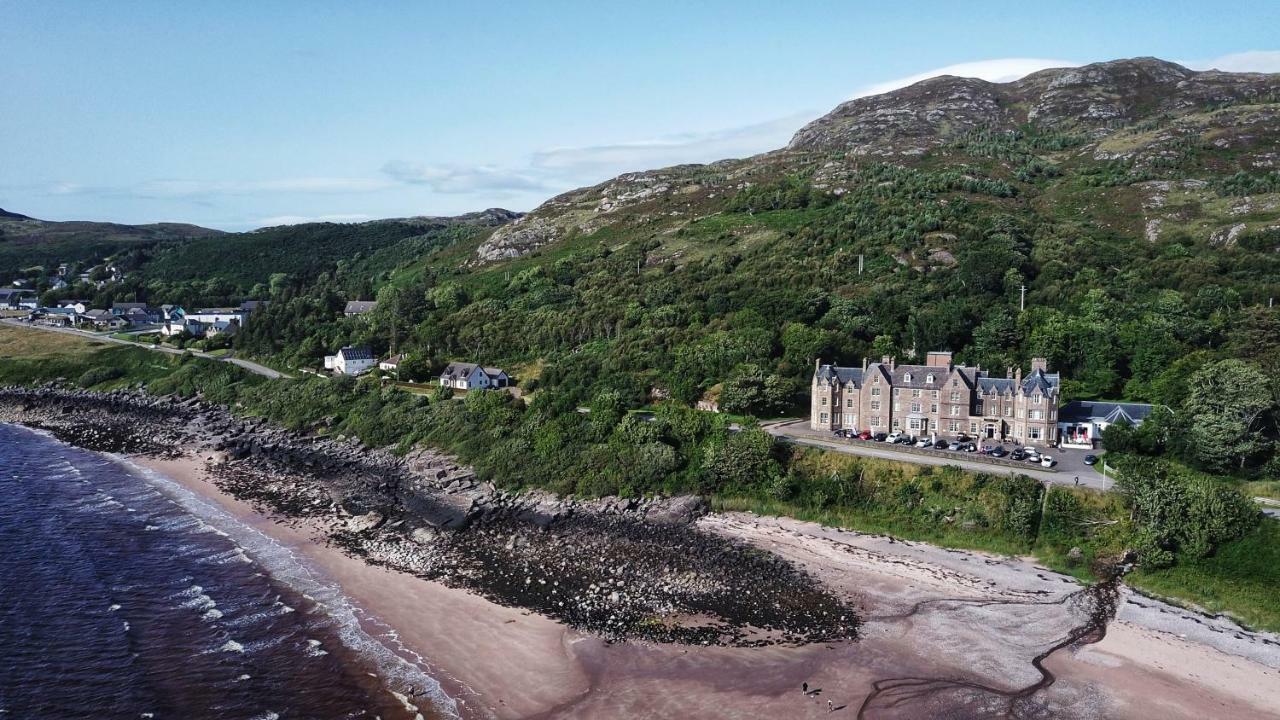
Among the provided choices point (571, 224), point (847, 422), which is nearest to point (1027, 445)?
point (847, 422)

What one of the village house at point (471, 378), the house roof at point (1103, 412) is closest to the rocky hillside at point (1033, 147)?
the house roof at point (1103, 412)

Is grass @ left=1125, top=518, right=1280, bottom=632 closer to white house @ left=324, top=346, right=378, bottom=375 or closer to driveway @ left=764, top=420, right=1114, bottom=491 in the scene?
driveway @ left=764, top=420, right=1114, bottom=491

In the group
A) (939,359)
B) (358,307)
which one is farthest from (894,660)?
(358,307)

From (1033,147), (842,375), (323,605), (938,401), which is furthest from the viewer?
(1033,147)

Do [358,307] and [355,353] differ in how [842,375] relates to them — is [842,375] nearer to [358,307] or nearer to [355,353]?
[355,353]

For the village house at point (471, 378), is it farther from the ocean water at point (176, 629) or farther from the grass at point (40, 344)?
the grass at point (40, 344)

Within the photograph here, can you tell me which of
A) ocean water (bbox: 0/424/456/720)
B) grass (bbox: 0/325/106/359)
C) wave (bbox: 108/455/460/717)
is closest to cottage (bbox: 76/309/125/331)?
grass (bbox: 0/325/106/359)

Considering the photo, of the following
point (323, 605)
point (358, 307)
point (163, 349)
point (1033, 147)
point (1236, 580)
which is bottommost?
point (323, 605)
